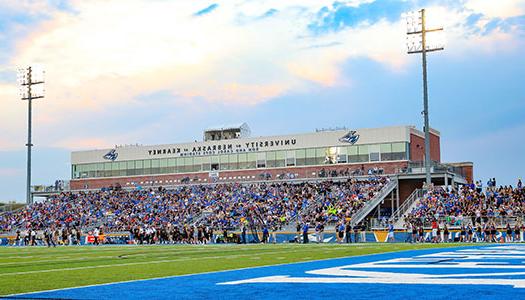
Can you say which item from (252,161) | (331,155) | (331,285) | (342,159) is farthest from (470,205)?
(331,285)

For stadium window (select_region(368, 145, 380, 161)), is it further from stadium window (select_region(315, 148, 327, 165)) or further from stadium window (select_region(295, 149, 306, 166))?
stadium window (select_region(295, 149, 306, 166))

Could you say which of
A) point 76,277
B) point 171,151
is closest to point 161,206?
point 171,151

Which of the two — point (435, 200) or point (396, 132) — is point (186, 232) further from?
point (396, 132)

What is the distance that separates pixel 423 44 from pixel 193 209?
20498 mm

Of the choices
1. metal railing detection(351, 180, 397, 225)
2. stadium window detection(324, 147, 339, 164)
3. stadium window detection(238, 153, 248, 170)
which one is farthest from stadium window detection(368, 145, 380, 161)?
stadium window detection(238, 153, 248, 170)

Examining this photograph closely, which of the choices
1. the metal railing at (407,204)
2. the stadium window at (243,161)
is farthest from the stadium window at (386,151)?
the stadium window at (243,161)

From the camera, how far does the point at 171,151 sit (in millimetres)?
64500

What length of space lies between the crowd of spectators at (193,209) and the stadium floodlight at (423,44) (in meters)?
5.24

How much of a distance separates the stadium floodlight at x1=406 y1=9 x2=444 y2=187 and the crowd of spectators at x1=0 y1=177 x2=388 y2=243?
206 inches

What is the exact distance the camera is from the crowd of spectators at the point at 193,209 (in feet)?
152

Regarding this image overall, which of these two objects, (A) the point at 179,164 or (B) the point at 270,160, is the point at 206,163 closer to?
(A) the point at 179,164

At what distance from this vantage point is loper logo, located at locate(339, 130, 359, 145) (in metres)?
56.6

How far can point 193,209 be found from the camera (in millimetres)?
53844

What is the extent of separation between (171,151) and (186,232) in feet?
67.9
